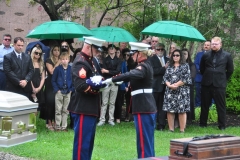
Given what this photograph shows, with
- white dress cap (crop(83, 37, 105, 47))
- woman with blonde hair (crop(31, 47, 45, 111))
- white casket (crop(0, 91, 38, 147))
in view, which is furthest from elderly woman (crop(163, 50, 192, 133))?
white casket (crop(0, 91, 38, 147))

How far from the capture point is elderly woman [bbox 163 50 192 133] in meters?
11.2

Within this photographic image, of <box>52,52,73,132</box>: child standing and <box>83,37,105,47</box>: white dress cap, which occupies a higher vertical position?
<box>83,37,105,47</box>: white dress cap

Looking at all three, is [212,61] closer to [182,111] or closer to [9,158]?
[182,111]

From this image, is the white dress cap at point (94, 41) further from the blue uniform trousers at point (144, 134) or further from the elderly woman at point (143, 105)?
the blue uniform trousers at point (144, 134)

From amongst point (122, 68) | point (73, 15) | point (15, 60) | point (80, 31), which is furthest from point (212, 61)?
point (73, 15)

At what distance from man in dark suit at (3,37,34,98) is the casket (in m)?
7.08

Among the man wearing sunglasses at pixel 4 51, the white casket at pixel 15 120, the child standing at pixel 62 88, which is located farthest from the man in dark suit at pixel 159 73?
the white casket at pixel 15 120

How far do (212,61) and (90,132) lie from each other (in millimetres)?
5801

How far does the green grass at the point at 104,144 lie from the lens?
8.38m

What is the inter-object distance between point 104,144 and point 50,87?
2348mm

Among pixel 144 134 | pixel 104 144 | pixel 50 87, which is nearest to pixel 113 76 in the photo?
pixel 104 144

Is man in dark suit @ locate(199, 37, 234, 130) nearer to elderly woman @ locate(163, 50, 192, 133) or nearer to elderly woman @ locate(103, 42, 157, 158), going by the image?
elderly woman @ locate(163, 50, 192, 133)

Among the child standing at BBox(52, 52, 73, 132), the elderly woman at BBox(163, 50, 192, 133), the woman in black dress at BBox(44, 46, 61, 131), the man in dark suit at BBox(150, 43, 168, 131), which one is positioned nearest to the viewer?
the child standing at BBox(52, 52, 73, 132)

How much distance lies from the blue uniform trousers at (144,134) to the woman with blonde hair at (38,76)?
4542 mm
